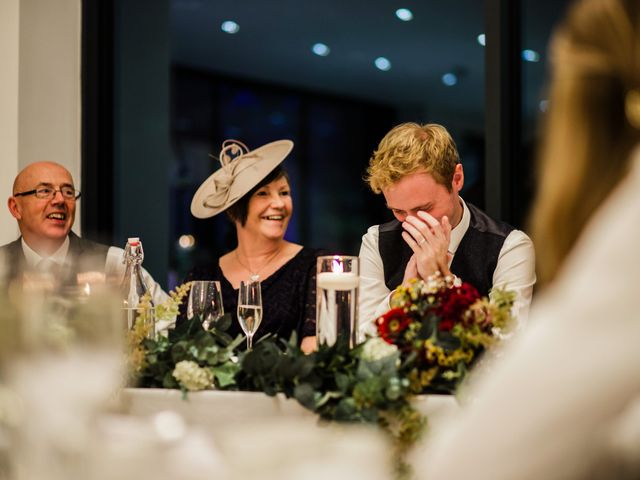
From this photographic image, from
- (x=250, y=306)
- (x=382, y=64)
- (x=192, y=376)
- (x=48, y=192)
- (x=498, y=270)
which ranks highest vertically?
(x=382, y=64)

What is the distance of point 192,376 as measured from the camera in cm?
169

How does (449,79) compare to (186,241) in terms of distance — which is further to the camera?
(449,79)

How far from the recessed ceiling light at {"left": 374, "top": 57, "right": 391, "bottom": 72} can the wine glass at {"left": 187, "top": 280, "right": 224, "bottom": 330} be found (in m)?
6.14

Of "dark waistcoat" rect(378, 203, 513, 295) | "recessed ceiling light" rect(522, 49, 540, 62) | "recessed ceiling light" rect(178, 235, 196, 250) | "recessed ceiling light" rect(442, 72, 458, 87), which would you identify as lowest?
"dark waistcoat" rect(378, 203, 513, 295)

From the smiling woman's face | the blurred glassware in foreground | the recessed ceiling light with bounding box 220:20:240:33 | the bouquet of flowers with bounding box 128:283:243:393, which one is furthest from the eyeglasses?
the recessed ceiling light with bounding box 220:20:240:33

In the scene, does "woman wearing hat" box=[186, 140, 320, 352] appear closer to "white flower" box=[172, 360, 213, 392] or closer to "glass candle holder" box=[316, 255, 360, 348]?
"glass candle holder" box=[316, 255, 360, 348]

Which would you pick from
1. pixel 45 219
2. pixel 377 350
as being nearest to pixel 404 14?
pixel 45 219

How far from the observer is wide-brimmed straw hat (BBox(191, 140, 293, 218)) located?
339 centimetres

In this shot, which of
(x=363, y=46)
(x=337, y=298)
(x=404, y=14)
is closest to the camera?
(x=337, y=298)

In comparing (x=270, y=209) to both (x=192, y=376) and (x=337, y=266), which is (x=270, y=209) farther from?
(x=192, y=376)

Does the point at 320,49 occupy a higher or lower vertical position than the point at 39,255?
higher

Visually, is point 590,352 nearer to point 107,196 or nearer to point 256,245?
point 256,245

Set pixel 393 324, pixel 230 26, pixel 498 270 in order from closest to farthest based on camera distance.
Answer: pixel 393 324
pixel 498 270
pixel 230 26

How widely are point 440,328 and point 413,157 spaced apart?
4.09 ft
